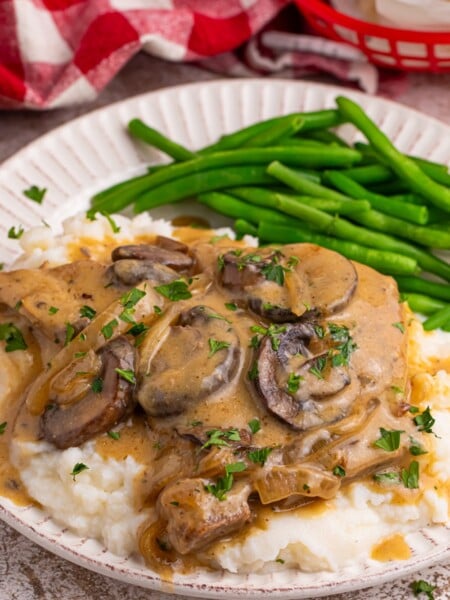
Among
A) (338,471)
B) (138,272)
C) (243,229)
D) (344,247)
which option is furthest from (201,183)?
(338,471)

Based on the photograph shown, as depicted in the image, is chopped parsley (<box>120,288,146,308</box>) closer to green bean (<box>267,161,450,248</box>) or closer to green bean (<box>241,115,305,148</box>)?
green bean (<box>267,161,450,248</box>)

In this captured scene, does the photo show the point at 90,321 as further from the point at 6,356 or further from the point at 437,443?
the point at 437,443

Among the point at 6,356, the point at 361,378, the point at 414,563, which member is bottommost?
the point at 414,563

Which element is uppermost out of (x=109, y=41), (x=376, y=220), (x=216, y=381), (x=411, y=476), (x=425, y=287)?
(x=109, y=41)

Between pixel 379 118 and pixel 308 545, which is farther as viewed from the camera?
pixel 379 118

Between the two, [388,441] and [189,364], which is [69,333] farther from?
[388,441]

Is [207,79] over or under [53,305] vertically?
under

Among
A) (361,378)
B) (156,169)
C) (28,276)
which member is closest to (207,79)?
(156,169)
